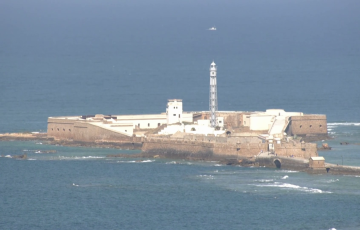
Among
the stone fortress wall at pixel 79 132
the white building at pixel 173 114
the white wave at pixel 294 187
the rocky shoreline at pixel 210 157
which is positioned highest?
the white building at pixel 173 114

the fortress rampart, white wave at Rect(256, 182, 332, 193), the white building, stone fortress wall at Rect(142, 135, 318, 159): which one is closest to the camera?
white wave at Rect(256, 182, 332, 193)

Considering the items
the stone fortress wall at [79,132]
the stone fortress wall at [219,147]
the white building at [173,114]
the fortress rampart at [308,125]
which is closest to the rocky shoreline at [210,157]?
the stone fortress wall at [219,147]

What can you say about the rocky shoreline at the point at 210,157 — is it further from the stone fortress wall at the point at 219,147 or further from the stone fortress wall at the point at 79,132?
the stone fortress wall at the point at 79,132

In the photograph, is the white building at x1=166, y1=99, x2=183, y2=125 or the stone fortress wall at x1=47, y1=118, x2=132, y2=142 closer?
the stone fortress wall at x1=47, y1=118, x2=132, y2=142

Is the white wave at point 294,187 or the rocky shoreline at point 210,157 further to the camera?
the rocky shoreline at point 210,157

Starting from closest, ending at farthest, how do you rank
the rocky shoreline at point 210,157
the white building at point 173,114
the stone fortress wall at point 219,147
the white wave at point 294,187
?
the white wave at point 294,187, the rocky shoreline at point 210,157, the stone fortress wall at point 219,147, the white building at point 173,114

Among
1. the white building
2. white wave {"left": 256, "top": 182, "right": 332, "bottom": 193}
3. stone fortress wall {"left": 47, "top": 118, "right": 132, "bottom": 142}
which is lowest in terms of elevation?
white wave {"left": 256, "top": 182, "right": 332, "bottom": 193}

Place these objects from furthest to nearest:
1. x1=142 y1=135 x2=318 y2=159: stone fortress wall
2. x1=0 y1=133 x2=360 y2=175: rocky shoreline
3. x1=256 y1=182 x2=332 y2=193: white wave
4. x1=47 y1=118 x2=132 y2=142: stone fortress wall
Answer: x1=47 y1=118 x2=132 y2=142: stone fortress wall < x1=142 y1=135 x2=318 y2=159: stone fortress wall < x1=0 y1=133 x2=360 y2=175: rocky shoreline < x1=256 y1=182 x2=332 y2=193: white wave

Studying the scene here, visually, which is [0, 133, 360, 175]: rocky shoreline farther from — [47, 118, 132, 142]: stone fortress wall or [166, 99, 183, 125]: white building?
[166, 99, 183, 125]: white building

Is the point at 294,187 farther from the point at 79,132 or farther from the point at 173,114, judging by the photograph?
the point at 79,132

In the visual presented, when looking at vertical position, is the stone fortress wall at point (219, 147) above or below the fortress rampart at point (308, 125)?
below

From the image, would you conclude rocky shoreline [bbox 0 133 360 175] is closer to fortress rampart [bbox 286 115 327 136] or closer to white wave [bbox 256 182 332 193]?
white wave [bbox 256 182 332 193]

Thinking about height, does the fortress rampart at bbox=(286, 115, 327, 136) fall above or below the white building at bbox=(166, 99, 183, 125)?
below

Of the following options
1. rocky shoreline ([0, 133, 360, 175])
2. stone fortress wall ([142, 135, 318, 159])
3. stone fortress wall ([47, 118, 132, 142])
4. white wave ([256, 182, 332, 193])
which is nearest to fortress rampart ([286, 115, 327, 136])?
rocky shoreline ([0, 133, 360, 175])
